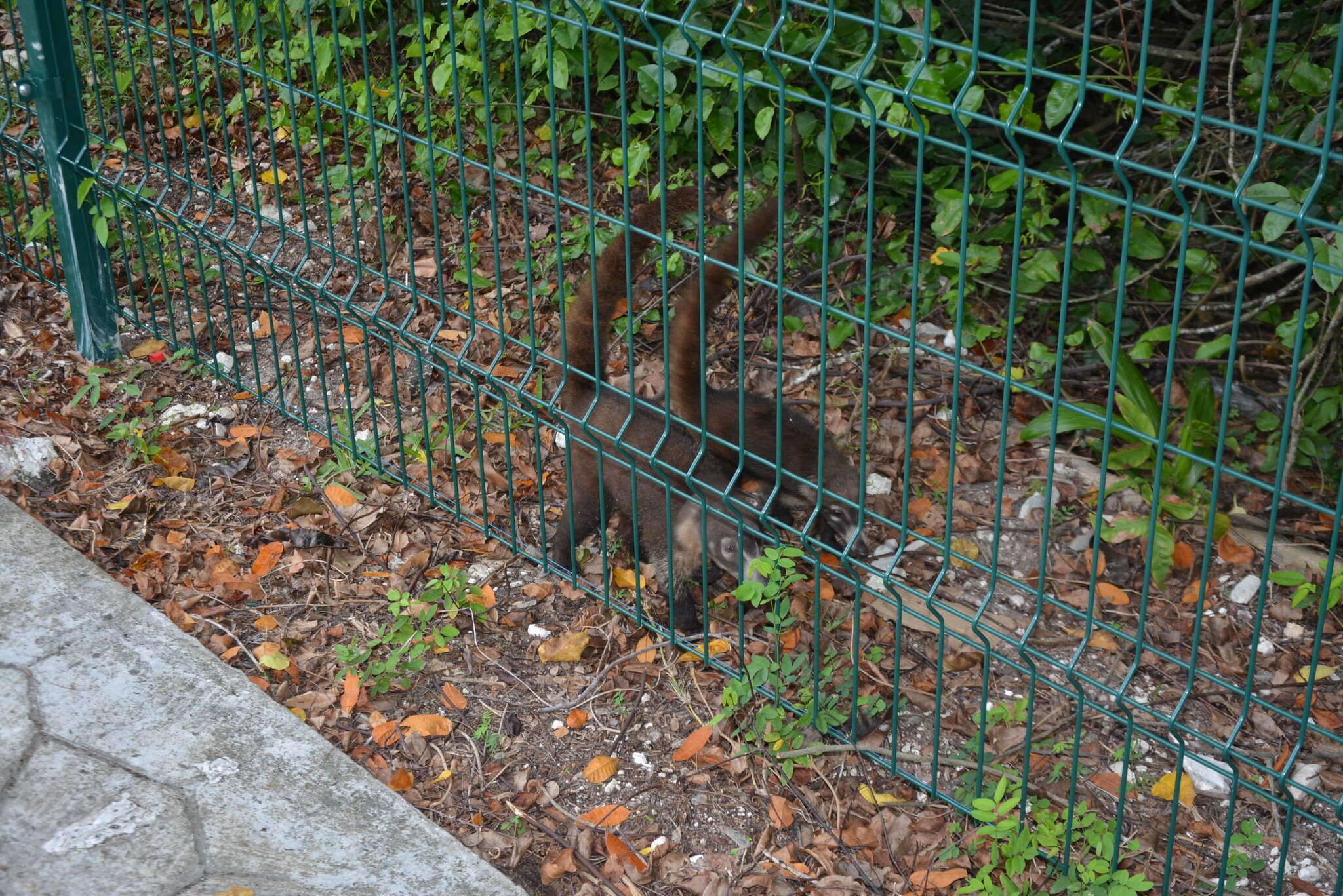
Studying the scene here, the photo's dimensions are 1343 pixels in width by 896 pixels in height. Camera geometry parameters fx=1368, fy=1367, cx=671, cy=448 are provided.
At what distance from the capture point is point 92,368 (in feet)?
15.7

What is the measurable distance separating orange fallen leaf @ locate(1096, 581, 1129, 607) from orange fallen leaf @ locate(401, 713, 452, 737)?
6.13 ft

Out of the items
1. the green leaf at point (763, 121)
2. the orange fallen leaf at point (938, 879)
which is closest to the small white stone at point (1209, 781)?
the orange fallen leaf at point (938, 879)

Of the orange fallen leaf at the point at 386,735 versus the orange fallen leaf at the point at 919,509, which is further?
the orange fallen leaf at the point at 919,509

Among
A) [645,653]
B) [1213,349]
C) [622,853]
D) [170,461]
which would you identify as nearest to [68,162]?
[170,461]

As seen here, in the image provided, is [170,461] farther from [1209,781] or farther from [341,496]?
[1209,781]

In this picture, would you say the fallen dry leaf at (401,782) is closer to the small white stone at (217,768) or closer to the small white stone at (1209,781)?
the small white stone at (217,768)

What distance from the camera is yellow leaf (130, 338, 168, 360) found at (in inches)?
193

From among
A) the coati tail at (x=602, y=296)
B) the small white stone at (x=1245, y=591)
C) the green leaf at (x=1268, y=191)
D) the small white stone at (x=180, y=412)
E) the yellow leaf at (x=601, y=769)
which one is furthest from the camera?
the small white stone at (x=180, y=412)

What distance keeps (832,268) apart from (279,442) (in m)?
2.08

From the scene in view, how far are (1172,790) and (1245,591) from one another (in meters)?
0.90

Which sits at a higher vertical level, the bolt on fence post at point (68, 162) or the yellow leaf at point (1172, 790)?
the bolt on fence post at point (68, 162)

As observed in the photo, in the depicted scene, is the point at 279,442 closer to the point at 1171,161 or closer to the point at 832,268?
the point at 832,268

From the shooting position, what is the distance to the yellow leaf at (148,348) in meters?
4.89

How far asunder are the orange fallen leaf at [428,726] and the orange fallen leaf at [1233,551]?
230 cm
